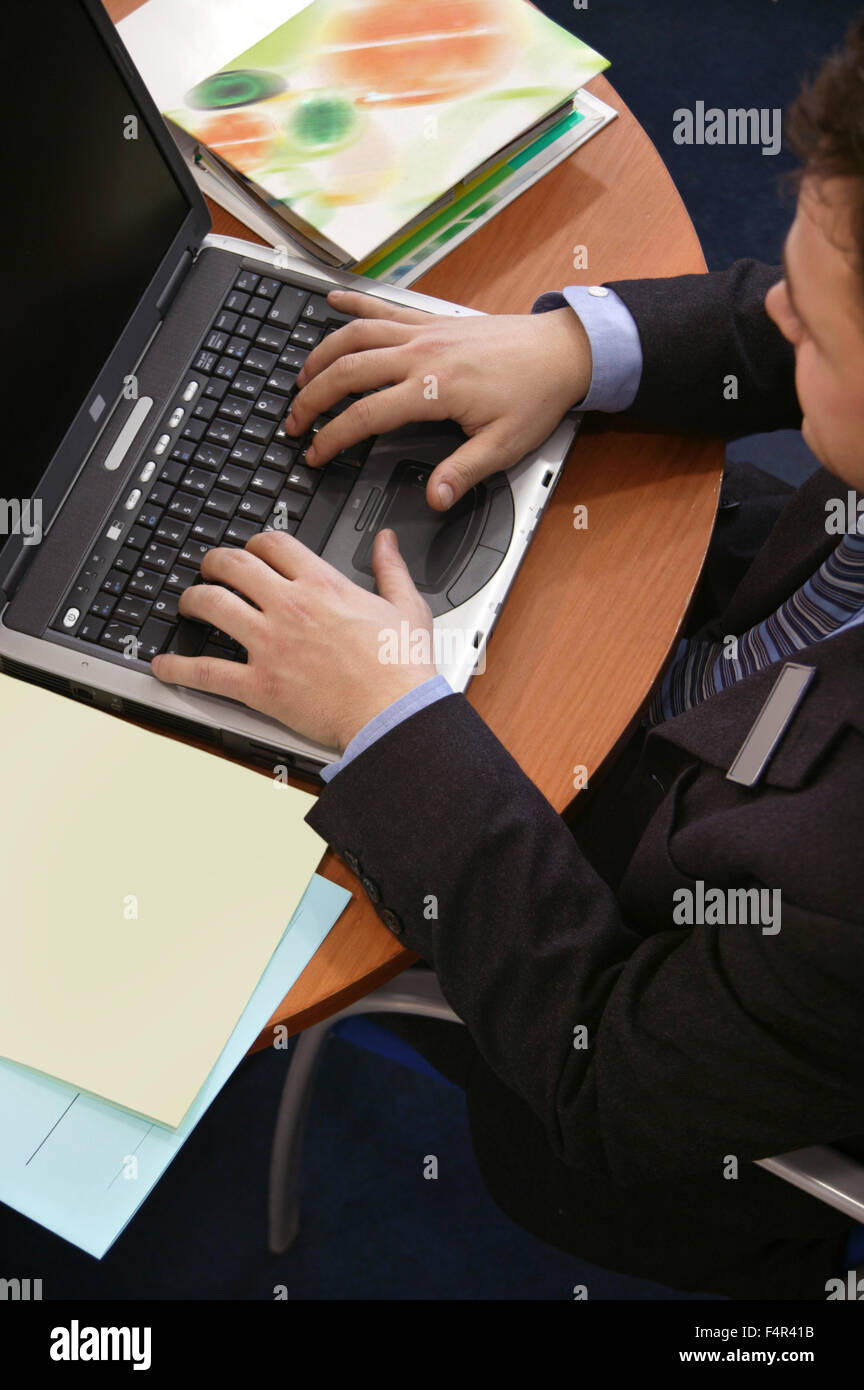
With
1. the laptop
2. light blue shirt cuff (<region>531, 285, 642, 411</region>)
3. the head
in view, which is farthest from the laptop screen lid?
the head

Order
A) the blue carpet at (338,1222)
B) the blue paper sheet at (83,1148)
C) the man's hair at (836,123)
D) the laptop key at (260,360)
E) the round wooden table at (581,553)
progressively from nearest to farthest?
the man's hair at (836,123) < the blue paper sheet at (83,1148) < the round wooden table at (581,553) < the laptop key at (260,360) < the blue carpet at (338,1222)

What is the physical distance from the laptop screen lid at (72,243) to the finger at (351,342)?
15 cm

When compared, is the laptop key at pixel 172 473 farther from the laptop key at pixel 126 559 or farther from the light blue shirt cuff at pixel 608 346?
the light blue shirt cuff at pixel 608 346

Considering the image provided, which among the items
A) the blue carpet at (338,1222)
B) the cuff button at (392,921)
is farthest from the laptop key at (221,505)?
the blue carpet at (338,1222)

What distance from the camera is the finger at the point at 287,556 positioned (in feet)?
2.61

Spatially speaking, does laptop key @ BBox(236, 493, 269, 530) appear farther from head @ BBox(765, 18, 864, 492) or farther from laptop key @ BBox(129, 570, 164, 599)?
head @ BBox(765, 18, 864, 492)

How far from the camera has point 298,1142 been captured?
1.23 metres

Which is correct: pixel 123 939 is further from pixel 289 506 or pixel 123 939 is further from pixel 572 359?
pixel 572 359

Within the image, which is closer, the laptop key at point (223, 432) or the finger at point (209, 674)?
the finger at point (209, 674)

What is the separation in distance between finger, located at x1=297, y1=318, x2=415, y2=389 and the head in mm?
325

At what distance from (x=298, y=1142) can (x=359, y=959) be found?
578 mm

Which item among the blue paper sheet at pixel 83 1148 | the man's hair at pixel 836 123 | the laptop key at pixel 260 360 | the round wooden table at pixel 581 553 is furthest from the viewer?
the laptop key at pixel 260 360
